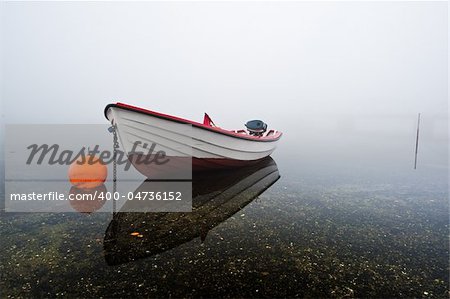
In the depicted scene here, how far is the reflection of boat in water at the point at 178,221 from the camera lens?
4.80 m

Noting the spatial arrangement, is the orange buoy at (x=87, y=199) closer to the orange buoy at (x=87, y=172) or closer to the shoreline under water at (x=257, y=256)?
the orange buoy at (x=87, y=172)

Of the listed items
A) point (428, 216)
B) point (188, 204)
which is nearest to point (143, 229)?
point (188, 204)

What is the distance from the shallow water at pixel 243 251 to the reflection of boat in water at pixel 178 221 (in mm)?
33

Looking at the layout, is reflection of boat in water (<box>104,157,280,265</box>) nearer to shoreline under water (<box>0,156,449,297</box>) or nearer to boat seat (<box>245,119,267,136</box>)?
shoreline under water (<box>0,156,449,297</box>)

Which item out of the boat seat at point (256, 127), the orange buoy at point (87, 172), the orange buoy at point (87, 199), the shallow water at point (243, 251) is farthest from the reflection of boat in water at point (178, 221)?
the boat seat at point (256, 127)

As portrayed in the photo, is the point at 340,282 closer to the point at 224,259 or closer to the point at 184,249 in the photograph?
the point at 224,259

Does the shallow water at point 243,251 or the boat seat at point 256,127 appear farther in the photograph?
the boat seat at point 256,127

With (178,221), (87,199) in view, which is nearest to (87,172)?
(87,199)

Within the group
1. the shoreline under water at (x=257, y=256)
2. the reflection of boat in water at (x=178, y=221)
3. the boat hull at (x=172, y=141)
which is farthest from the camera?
the boat hull at (x=172, y=141)

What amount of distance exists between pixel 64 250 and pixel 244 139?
7366 mm

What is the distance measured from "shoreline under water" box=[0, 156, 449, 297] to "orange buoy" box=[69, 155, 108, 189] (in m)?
1.90

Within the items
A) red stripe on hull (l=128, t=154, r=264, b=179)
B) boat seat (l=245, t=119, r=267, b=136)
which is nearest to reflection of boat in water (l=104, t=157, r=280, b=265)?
red stripe on hull (l=128, t=154, r=264, b=179)

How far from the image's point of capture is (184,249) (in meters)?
4.80

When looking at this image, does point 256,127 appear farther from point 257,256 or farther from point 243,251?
point 257,256
